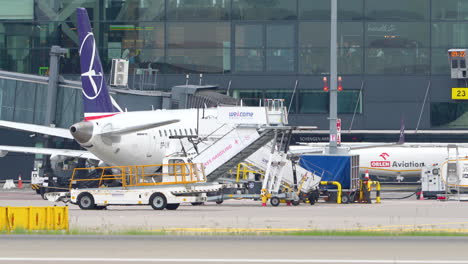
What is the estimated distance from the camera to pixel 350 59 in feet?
253

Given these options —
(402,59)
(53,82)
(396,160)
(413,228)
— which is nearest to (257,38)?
(402,59)

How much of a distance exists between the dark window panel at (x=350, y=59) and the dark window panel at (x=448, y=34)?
5.59 metres

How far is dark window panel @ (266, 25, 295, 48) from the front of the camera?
77.4 m

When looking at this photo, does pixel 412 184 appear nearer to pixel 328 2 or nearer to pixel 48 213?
pixel 328 2

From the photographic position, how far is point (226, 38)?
78062 mm

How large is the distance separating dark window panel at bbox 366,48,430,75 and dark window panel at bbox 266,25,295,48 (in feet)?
19.0

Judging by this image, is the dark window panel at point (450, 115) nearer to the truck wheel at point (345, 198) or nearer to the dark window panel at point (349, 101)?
the dark window panel at point (349, 101)

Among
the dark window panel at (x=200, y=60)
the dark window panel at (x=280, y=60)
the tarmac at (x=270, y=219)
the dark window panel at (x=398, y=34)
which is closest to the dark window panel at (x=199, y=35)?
the dark window panel at (x=200, y=60)

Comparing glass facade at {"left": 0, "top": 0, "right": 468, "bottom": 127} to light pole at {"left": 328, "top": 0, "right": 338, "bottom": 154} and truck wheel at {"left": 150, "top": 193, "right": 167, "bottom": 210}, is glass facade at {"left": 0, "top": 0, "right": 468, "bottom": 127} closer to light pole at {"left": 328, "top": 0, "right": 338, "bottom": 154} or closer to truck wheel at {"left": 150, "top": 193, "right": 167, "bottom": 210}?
light pole at {"left": 328, "top": 0, "right": 338, "bottom": 154}

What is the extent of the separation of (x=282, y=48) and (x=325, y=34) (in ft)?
11.1

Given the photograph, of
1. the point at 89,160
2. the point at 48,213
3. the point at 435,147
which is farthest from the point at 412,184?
the point at 48,213

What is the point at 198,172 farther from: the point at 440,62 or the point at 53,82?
the point at 440,62

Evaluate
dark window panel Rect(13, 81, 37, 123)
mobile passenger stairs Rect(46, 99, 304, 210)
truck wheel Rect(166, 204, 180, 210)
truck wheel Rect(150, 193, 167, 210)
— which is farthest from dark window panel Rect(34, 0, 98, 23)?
truck wheel Rect(150, 193, 167, 210)

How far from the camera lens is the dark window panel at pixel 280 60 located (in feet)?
255
